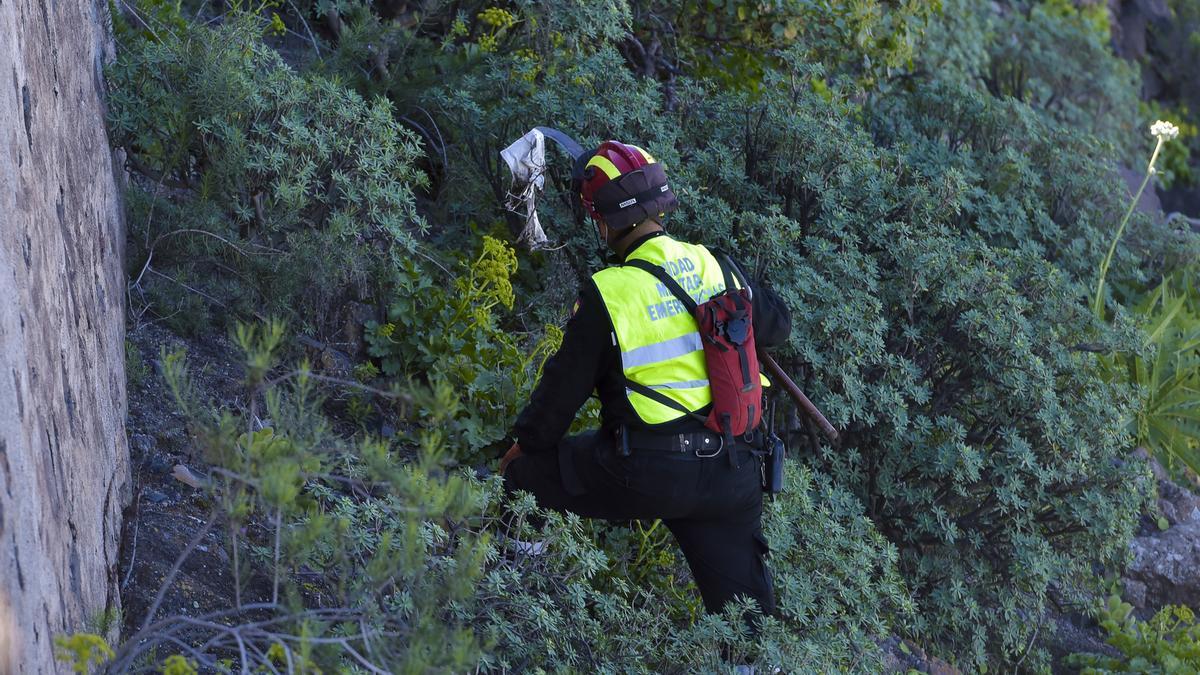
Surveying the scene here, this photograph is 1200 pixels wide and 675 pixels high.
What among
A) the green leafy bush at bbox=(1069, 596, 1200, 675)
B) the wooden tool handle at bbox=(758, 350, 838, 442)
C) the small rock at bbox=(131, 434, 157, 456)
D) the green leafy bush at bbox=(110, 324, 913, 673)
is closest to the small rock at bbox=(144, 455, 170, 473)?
the small rock at bbox=(131, 434, 157, 456)

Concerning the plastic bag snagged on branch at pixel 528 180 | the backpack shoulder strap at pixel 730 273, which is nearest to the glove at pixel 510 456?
the backpack shoulder strap at pixel 730 273

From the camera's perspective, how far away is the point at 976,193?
6824 mm

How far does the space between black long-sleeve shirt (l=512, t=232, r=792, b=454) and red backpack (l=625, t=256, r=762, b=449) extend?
0.29 ft

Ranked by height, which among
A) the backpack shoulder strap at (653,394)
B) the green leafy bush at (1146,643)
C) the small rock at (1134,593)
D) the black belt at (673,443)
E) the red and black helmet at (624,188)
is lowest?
the small rock at (1134,593)

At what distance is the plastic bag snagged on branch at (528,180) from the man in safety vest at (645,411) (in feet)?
3.37

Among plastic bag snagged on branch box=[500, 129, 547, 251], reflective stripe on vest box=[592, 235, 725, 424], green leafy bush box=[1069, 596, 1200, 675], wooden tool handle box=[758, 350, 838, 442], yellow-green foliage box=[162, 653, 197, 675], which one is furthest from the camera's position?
green leafy bush box=[1069, 596, 1200, 675]

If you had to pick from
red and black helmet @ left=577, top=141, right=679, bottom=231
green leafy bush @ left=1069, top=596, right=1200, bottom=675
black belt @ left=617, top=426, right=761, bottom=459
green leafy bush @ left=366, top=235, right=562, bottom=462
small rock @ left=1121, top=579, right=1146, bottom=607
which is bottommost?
small rock @ left=1121, top=579, right=1146, bottom=607

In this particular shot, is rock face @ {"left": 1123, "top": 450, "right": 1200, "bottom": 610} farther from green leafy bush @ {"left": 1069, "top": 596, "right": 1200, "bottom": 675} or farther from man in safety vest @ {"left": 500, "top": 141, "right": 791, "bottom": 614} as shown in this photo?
man in safety vest @ {"left": 500, "top": 141, "right": 791, "bottom": 614}

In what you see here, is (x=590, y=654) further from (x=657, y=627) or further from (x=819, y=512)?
(x=819, y=512)

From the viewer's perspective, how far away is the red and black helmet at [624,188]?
168 inches

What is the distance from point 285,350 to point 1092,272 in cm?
465

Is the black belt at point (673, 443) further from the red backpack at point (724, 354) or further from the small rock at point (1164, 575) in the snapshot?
the small rock at point (1164, 575)

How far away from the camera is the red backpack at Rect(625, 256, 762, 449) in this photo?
409 centimetres

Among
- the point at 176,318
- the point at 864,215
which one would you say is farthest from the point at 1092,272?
the point at 176,318
